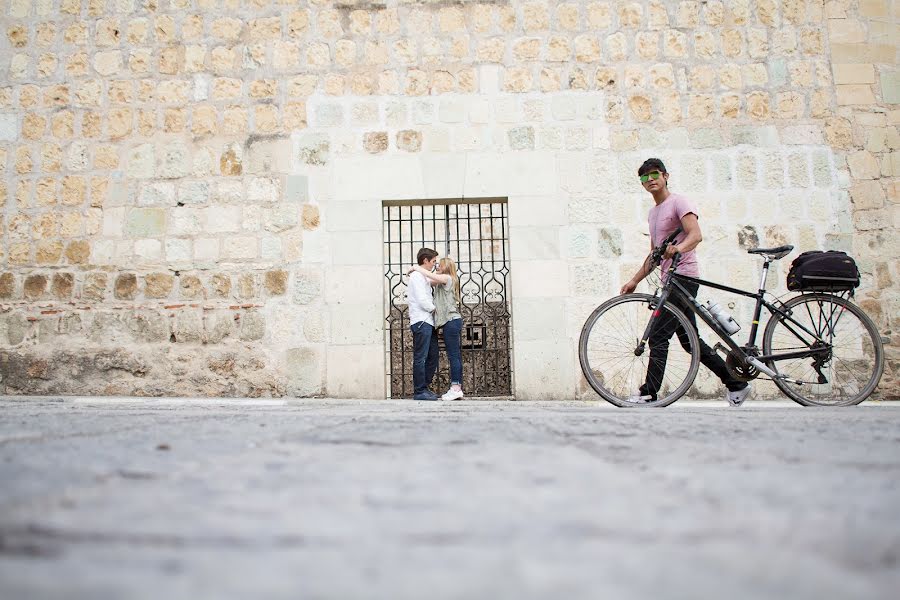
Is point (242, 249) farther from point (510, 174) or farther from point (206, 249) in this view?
point (510, 174)

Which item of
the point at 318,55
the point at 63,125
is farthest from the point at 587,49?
the point at 63,125

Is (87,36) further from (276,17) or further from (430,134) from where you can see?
(430,134)

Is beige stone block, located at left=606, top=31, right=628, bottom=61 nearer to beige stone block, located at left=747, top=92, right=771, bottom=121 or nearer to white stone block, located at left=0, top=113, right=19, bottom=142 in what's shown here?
beige stone block, located at left=747, top=92, right=771, bottom=121

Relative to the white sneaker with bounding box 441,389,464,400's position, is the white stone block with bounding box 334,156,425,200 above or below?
above

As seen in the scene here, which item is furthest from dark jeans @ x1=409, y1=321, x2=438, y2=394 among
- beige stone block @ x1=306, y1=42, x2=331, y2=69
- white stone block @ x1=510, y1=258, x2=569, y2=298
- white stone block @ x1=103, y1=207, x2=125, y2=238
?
white stone block @ x1=103, y1=207, x2=125, y2=238

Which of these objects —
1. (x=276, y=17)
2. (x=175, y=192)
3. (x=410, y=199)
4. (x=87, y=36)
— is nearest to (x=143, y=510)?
(x=410, y=199)

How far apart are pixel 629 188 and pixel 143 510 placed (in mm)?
5472

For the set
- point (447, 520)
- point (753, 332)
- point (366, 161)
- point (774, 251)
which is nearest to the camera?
point (447, 520)

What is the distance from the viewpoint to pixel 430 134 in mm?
5973

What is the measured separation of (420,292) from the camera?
5836mm

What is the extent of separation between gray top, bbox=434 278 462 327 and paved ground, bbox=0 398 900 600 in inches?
171

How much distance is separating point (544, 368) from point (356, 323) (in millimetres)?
1624

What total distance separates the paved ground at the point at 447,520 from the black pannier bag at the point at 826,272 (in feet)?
8.12

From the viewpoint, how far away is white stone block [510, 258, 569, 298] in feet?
18.8
